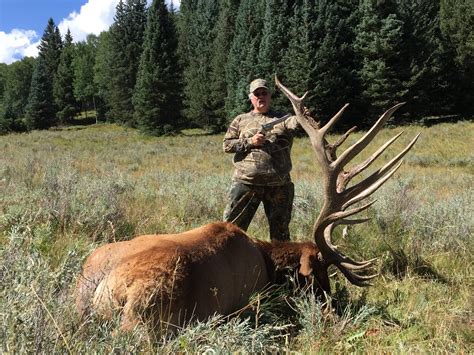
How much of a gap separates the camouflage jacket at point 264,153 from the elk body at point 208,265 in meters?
0.53

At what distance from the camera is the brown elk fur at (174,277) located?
258 centimetres

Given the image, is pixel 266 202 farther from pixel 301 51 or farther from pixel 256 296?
pixel 301 51

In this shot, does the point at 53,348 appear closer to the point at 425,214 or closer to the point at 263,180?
the point at 263,180

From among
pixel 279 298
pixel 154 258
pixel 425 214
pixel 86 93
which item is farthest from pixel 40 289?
pixel 86 93

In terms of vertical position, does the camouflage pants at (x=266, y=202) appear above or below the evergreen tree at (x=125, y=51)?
below

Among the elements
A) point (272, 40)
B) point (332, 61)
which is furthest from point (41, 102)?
point (332, 61)

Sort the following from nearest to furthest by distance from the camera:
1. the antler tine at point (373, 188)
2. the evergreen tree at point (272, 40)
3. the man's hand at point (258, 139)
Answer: the antler tine at point (373, 188), the man's hand at point (258, 139), the evergreen tree at point (272, 40)

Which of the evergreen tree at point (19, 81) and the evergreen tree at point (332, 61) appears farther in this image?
the evergreen tree at point (19, 81)

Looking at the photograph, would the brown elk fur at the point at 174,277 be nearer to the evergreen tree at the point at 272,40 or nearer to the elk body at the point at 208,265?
the elk body at the point at 208,265

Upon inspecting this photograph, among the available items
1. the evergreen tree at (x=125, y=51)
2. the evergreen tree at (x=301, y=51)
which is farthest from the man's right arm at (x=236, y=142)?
the evergreen tree at (x=125, y=51)

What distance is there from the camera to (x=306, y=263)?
3877 mm

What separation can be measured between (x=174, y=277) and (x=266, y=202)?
94.2 inches

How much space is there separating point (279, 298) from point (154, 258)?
4.23 ft

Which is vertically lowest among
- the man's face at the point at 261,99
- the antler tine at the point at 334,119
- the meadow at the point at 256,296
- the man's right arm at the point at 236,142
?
the meadow at the point at 256,296
